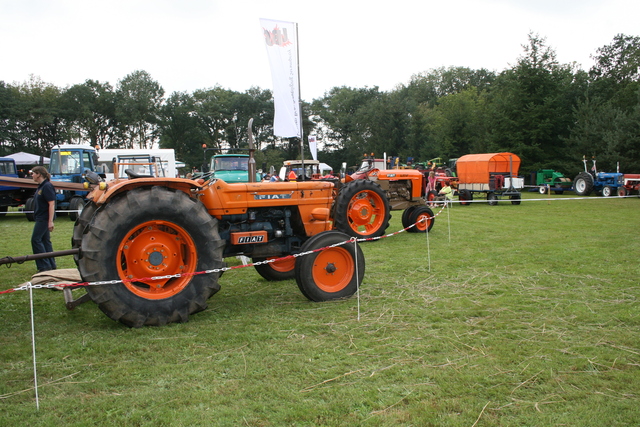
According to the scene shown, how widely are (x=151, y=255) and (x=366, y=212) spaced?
18.4 feet

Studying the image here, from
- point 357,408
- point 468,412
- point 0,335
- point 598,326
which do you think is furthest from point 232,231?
point 598,326

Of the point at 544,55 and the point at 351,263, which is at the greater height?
the point at 544,55

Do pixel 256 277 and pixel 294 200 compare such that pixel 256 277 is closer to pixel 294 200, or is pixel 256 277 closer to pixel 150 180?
pixel 294 200

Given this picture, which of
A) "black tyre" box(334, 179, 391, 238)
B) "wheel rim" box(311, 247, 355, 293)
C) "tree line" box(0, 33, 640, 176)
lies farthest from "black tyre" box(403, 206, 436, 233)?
"tree line" box(0, 33, 640, 176)

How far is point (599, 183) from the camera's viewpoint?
22.6 metres

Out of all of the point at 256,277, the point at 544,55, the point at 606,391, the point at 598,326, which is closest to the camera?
the point at 606,391

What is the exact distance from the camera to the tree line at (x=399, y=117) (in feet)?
95.9

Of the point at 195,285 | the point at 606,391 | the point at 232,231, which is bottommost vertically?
the point at 606,391

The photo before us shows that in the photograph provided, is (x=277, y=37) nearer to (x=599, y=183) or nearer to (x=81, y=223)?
(x=81, y=223)

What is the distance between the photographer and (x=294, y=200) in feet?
18.4

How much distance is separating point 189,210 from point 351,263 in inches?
74.2

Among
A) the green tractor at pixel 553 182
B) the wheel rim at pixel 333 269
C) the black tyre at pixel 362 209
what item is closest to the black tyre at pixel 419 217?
the black tyre at pixel 362 209

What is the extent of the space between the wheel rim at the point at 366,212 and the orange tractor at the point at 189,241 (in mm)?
3495

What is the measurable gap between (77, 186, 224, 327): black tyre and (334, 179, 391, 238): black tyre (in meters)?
4.65
